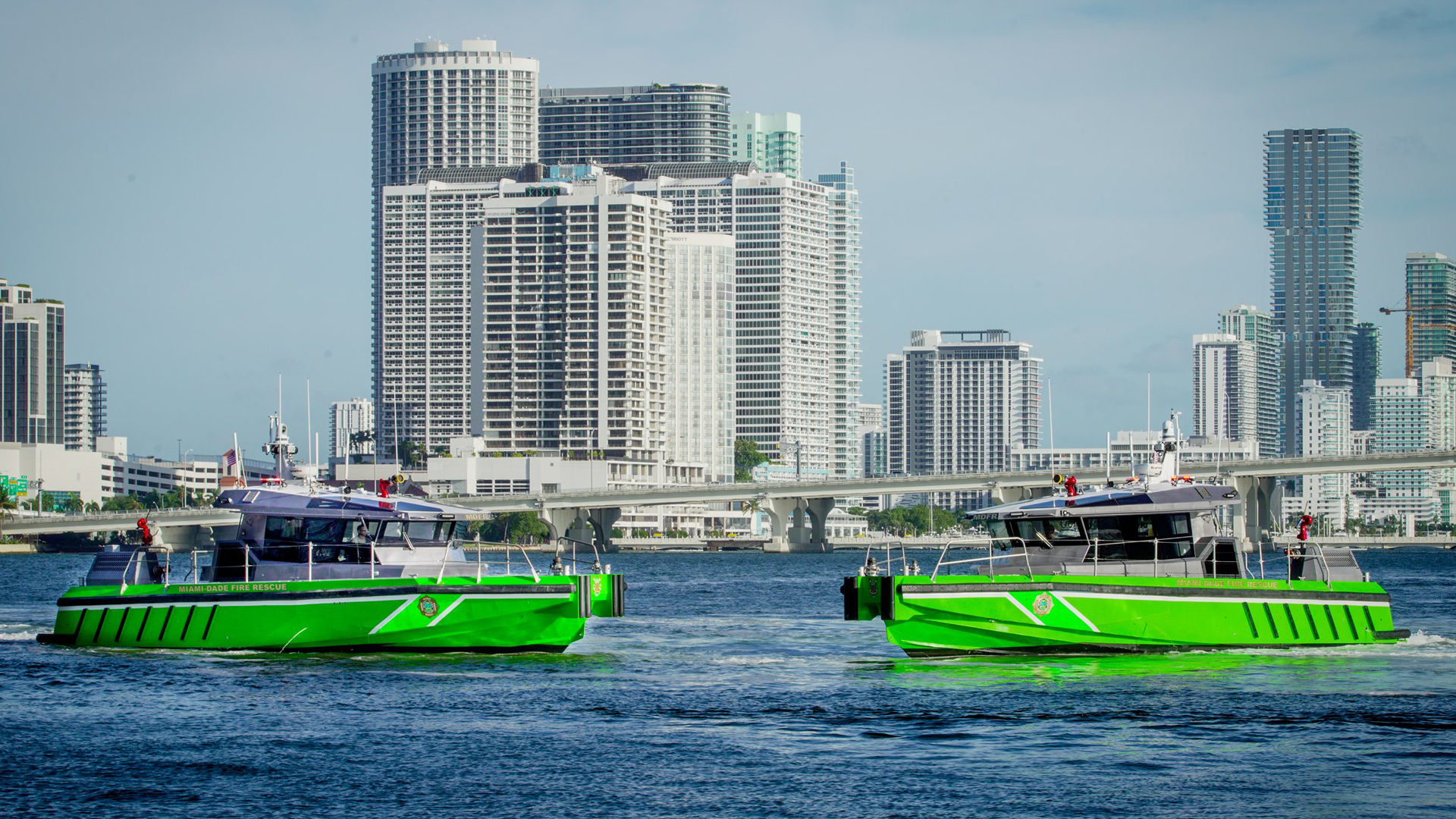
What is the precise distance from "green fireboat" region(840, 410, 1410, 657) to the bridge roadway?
8519 cm

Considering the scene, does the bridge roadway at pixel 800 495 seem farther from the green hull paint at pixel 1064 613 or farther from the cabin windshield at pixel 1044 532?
the green hull paint at pixel 1064 613

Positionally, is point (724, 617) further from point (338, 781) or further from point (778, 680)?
point (338, 781)

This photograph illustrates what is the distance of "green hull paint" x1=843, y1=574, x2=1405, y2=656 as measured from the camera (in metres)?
36.9

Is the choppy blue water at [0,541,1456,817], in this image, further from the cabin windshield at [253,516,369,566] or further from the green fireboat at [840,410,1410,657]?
the cabin windshield at [253,516,369,566]

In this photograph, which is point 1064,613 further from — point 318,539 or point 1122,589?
point 318,539

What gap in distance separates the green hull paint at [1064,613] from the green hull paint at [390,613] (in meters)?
6.05

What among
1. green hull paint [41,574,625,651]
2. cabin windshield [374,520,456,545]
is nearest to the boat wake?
green hull paint [41,574,625,651]

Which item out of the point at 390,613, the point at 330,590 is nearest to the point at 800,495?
the point at 330,590

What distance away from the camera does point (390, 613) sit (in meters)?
38.1

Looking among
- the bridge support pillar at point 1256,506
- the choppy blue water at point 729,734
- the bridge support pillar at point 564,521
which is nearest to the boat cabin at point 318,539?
the choppy blue water at point 729,734

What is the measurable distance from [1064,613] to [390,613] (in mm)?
13421

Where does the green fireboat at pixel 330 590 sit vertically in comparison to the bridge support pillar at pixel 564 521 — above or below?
above

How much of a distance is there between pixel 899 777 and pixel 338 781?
24.5 ft

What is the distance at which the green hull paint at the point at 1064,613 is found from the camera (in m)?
36.9
